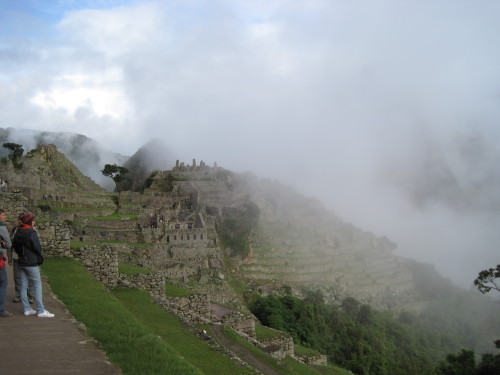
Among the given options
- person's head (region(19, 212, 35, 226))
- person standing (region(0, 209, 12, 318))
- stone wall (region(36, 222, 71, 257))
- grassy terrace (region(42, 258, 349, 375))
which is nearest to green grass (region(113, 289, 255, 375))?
grassy terrace (region(42, 258, 349, 375))

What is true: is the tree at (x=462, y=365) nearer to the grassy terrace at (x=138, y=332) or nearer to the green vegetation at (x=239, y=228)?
the grassy terrace at (x=138, y=332)

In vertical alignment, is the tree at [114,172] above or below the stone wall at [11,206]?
above

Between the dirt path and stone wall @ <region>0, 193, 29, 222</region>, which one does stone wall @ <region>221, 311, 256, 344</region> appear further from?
stone wall @ <region>0, 193, 29, 222</region>

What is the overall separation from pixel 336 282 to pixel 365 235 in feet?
62.6

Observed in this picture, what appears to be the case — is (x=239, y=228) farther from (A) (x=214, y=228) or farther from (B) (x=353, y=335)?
(B) (x=353, y=335)

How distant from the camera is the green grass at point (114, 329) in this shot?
7166mm

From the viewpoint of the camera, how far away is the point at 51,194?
40719 millimetres

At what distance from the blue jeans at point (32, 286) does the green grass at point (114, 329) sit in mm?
860

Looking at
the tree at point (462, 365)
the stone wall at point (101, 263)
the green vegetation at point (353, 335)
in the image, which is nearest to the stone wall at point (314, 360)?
the green vegetation at point (353, 335)

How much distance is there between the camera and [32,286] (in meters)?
8.95

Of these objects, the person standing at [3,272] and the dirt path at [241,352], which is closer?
the person standing at [3,272]

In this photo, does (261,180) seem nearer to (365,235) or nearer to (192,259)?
(365,235)

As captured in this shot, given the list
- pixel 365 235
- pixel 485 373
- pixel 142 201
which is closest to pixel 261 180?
pixel 365 235

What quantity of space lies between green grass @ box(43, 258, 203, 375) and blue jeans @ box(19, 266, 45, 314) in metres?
0.86
